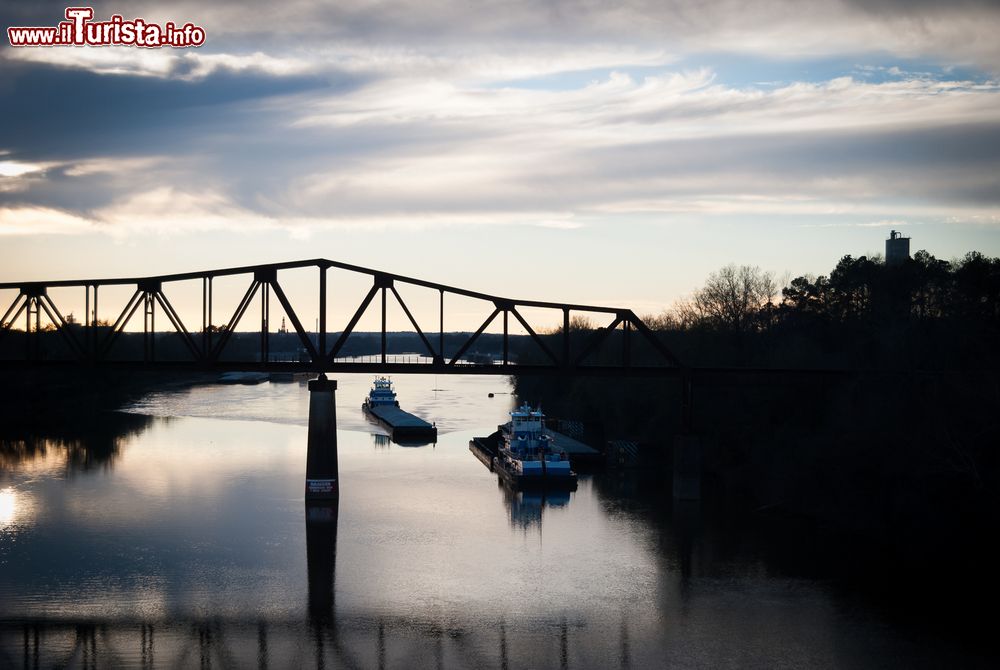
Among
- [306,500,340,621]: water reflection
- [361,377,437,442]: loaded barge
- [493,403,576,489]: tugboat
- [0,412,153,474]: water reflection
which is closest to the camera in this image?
[306,500,340,621]: water reflection

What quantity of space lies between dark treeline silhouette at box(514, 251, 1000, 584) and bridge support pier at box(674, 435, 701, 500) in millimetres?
3038

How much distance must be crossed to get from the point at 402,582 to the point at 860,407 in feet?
104

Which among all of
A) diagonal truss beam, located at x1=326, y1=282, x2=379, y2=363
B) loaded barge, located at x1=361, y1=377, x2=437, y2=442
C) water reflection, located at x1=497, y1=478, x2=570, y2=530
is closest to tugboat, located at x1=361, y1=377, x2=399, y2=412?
loaded barge, located at x1=361, y1=377, x2=437, y2=442

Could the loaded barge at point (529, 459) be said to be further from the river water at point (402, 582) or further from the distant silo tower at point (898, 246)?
the distant silo tower at point (898, 246)

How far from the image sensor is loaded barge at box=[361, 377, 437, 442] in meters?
97.6

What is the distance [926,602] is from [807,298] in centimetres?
6526

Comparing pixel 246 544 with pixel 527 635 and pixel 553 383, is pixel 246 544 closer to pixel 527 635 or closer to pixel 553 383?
pixel 527 635

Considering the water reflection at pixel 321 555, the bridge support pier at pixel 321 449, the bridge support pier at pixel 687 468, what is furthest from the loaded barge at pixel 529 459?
the water reflection at pixel 321 555

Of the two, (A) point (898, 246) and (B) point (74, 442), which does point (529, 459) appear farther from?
(A) point (898, 246)

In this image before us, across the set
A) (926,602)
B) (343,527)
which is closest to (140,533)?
(343,527)

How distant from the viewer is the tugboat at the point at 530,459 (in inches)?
2657

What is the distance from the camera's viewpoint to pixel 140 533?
5009 cm

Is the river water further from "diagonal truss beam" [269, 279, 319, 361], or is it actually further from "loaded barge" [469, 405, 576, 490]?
"diagonal truss beam" [269, 279, 319, 361]

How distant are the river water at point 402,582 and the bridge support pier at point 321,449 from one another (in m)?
1.58
